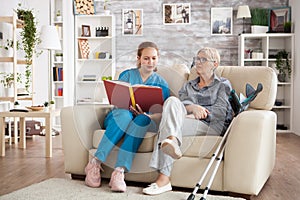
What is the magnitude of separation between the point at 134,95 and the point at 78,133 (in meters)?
0.58

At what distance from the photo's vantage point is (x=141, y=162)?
2867 mm

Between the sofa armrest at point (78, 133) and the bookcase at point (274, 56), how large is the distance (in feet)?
12.1

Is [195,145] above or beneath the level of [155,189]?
above

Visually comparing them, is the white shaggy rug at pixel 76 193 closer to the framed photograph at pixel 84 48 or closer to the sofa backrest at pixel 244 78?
the sofa backrest at pixel 244 78

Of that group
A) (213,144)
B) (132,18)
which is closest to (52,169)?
(213,144)

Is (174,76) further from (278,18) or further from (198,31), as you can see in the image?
(278,18)

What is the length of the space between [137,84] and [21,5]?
13.2 ft

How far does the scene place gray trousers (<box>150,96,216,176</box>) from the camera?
104 inches

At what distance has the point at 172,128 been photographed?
2.62m

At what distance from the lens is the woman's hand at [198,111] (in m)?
2.84

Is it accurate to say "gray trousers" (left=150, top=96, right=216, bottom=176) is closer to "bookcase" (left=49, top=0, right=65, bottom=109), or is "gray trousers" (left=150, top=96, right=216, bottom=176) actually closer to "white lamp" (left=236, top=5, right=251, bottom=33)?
"white lamp" (left=236, top=5, right=251, bottom=33)

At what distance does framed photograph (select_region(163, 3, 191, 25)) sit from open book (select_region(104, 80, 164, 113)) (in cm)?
391

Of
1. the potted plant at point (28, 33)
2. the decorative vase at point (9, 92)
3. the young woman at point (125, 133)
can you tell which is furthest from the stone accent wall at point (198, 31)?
the young woman at point (125, 133)

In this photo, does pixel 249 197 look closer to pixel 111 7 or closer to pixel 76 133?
pixel 76 133
